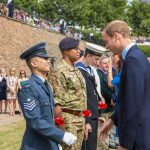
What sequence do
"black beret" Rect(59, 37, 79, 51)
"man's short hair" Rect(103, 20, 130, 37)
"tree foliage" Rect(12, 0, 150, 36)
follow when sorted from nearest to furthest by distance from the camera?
1. "man's short hair" Rect(103, 20, 130, 37)
2. "black beret" Rect(59, 37, 79, 51)
3. "tree foliage" Rect(12, 0, 150, 36)

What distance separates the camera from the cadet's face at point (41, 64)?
509 cm

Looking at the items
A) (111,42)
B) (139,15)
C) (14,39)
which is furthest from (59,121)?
(139,15)

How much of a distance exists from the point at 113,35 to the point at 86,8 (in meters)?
57.5

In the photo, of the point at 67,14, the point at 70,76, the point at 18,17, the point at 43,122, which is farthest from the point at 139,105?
the point at 67,14

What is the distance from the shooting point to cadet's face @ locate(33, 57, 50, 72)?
5094mm

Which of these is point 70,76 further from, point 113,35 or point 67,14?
point 67,14

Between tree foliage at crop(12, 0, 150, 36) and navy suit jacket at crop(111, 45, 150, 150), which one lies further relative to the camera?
tree foliage at crop(12, 0, 150, 36)

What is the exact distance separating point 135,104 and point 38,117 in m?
1.16

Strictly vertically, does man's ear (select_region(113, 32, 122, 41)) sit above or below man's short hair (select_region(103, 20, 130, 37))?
below

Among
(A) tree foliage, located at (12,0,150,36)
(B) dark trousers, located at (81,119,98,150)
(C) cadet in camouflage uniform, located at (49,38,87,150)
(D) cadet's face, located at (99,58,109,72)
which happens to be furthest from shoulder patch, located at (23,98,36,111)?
(A) tree foliage, located at (12,0,150,36)

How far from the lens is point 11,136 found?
1181 cm

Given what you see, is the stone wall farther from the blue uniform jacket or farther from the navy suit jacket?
the navy suit jacket

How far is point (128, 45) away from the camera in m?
4.23

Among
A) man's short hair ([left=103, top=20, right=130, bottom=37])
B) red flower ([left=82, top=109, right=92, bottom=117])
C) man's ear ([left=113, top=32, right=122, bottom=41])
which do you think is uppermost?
man's short hair ([left=103, top=20, right=130, bottom=37])
